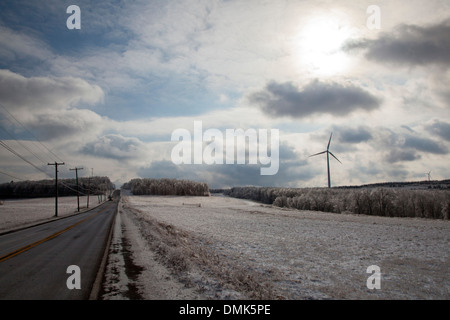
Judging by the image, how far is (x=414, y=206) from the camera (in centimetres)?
4703

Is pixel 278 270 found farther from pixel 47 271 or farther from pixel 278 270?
pixel 47 271

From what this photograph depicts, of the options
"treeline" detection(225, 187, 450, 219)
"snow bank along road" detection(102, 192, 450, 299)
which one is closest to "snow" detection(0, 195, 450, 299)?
"snow bank along road" detection(102, 192, 450, 299)

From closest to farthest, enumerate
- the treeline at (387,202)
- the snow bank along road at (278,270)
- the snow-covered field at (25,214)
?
the snow bank along road at (278,270)
the snow-covered field at (25,214)
the treeline at (387,202)

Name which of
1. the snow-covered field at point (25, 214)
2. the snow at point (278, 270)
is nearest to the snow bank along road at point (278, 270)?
the snow at point (278, 270)

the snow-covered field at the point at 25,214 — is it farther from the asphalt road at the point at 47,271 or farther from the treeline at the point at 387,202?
the treeline at the point at 387,202

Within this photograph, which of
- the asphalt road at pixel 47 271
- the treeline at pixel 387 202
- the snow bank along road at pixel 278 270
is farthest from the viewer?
the treeline at pixel 387 202

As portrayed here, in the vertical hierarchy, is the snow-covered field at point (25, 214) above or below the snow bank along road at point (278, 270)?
below

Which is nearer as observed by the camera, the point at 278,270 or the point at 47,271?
the point at 47,271

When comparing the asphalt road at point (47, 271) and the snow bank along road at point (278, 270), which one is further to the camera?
the snow bank along road at point (278, 270)

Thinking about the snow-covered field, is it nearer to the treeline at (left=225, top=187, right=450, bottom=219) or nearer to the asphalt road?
the asphalt road

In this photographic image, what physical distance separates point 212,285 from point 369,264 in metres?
8.41

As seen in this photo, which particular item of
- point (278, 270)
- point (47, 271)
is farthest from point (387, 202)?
point (47, 271)
